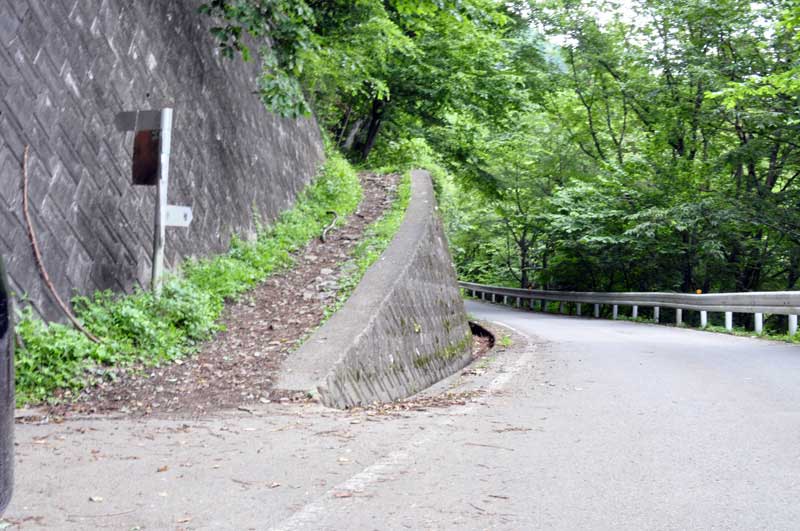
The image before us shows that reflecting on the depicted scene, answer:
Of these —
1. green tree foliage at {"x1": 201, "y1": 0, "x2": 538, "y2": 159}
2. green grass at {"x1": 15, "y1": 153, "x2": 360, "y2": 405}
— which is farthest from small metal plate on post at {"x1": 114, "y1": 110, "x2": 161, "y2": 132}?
green tree foliage at {"x1": 201, "y1": 0, "x2": 538, "y2": 159}

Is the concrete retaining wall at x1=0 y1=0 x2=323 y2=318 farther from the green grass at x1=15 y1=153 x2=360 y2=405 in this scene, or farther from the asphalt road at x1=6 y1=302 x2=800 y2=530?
the asphalt road at x1=6 y1=302 x2=800 y2=530

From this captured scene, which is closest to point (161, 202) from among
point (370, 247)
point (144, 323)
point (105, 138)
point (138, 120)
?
point (138, 120)

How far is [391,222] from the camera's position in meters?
14.5

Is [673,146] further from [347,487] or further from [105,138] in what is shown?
[347,487]

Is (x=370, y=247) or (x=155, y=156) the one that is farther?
(x=370, y=247)

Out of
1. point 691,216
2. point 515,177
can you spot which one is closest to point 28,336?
point 691,216

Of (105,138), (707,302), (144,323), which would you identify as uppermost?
(105,138)

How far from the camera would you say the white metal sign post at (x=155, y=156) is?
8703 millimetres

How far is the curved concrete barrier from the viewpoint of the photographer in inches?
301

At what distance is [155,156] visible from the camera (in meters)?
8.79

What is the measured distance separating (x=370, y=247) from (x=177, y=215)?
176 inches

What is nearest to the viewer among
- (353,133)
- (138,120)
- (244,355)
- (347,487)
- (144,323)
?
(347,487)

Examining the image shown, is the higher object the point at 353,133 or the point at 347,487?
the point at 353,133

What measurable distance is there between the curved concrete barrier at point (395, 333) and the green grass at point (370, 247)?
229 millimetres
